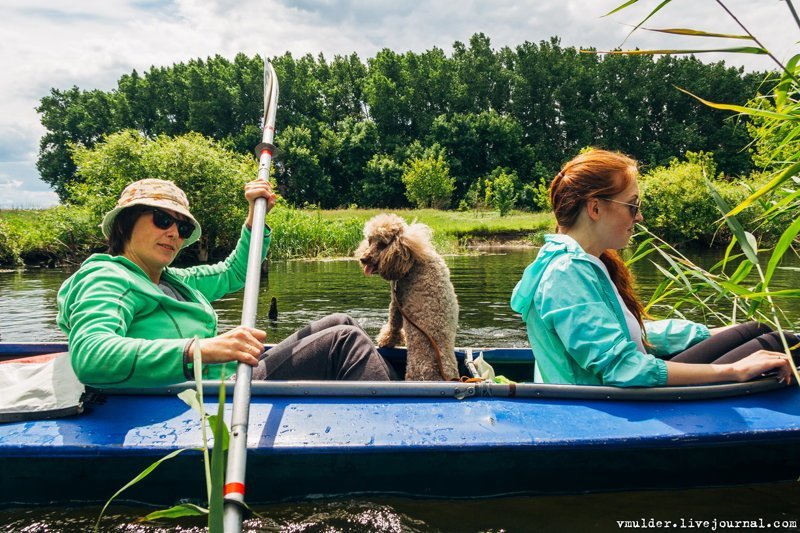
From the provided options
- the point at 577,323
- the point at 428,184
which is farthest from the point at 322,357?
the point at 428,184

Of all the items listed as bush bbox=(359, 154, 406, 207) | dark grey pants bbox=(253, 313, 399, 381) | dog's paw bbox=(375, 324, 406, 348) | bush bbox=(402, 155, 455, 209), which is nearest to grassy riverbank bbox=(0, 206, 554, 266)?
dog's paw bbox=(375, 324, 406, 348)

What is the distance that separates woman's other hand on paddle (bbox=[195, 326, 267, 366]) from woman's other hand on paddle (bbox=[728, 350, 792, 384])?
2.04m

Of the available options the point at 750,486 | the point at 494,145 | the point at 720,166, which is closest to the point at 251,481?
the point at 750,486

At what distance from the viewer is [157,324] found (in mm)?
2588

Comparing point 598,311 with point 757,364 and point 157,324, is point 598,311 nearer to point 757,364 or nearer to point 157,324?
point 757,364

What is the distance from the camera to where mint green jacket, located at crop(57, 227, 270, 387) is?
2205 mm

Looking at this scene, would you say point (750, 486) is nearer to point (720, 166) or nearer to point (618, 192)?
point (618, 192)

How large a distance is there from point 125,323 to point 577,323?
6.04 feet

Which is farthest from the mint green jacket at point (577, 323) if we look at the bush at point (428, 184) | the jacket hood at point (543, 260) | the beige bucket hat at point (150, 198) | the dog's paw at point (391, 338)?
the bush at point (428, 184)

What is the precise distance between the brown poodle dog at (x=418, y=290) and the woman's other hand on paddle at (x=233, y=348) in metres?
1.30

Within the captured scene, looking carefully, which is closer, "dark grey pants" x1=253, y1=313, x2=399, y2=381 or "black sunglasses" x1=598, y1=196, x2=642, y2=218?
"black sunglasses" x1=598, y1=196, x2=642, y2=218

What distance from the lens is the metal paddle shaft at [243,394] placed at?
5.15ft

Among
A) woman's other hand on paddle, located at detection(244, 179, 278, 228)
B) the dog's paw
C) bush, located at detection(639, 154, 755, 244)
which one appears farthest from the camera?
bush, located at detection(639, 154, 755, 244)

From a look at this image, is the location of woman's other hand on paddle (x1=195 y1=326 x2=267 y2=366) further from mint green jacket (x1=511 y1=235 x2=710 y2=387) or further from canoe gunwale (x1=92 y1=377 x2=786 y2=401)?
mint green jacket (x1=511 y1=235 x2=710 y2=387)
